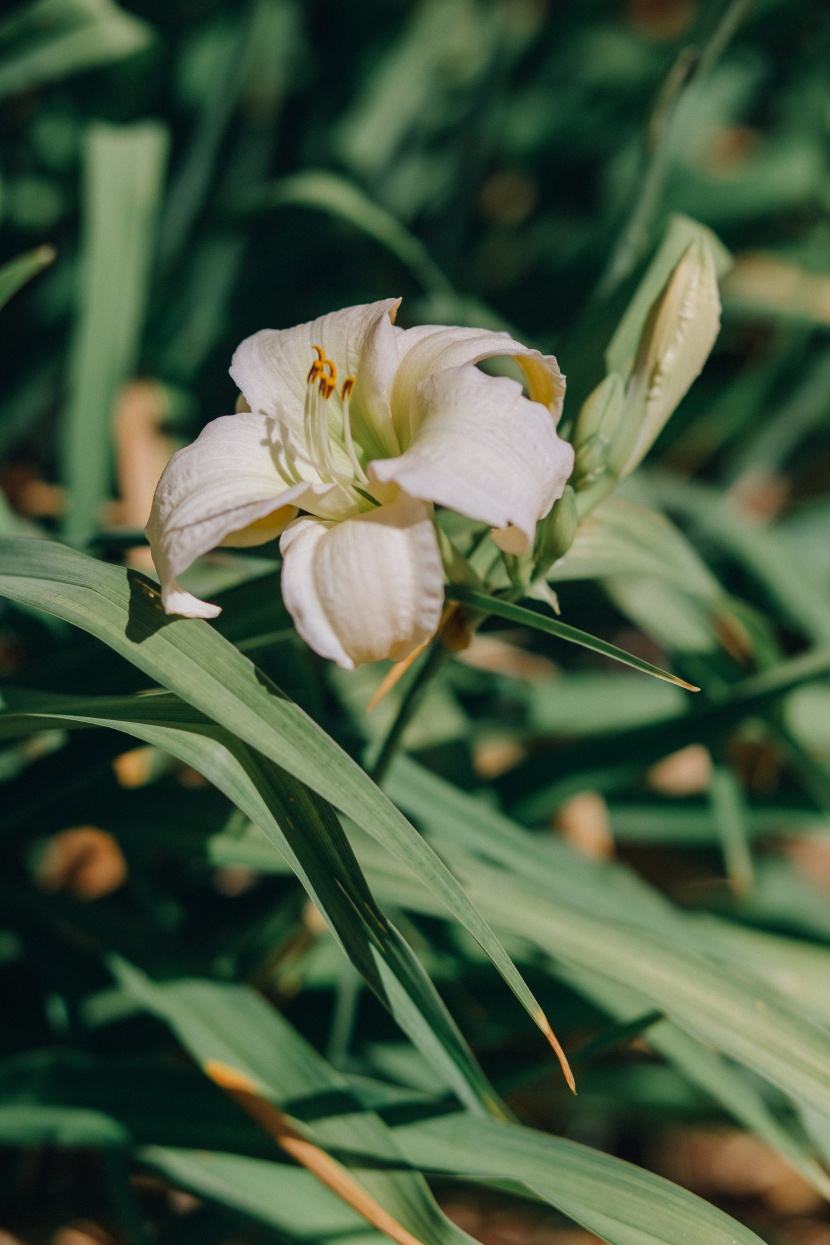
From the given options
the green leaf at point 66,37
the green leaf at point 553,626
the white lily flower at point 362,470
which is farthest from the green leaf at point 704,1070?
the green leaf at point 66,37

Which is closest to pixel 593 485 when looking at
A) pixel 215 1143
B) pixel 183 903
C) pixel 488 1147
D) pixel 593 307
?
pixel 593 307

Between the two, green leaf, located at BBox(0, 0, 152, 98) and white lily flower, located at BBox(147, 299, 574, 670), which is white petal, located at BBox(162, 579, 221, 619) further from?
green leaf, located at BBox(0, 0, 152, 98)

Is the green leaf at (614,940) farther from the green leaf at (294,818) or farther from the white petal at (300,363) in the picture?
the white petal at (300,363)

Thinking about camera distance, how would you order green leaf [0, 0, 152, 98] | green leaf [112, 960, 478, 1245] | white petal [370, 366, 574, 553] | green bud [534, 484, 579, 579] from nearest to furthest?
white petal [370, 366, 574, 553] → green bud [534, 484, 579, 579] → green leaf [112, 960, 478, 1245] → green leaf [0, 0, 152, 98]

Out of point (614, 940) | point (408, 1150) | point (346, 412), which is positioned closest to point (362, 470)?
point (346, 412)

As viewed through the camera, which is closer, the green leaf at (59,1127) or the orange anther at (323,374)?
the orange anther at (323,374)

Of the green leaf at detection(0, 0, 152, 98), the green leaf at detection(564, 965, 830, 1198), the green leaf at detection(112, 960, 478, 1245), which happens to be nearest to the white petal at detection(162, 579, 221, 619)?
the green leaf at detection(112, 960, 478, 1245)
